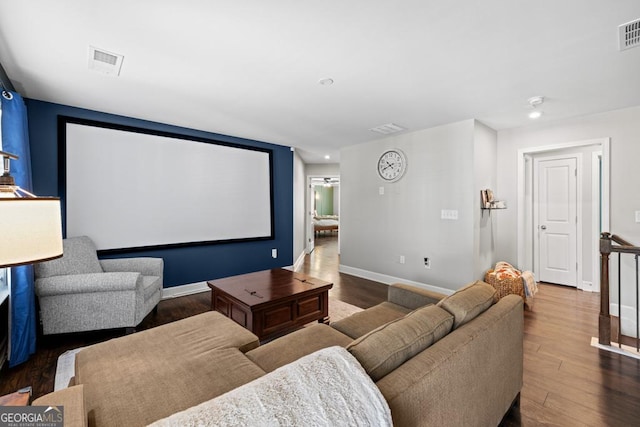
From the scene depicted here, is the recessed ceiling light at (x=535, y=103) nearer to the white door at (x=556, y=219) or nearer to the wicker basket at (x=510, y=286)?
the white door at (x=556, y=219)

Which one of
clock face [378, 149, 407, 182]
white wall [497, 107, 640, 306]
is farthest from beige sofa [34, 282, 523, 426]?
clock face [378, 149, 407, 182]

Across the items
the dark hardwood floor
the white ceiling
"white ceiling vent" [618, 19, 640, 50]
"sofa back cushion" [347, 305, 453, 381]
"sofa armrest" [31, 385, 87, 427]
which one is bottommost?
the dark hardwood floor

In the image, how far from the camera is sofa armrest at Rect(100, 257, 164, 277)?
10.4 ft

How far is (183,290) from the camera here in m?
4.01

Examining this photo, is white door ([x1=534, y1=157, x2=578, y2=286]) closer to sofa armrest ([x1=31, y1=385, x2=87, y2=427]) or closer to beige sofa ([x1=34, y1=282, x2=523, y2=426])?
beige sofa ([x1=34, y1=282, x2=523, y2=426])

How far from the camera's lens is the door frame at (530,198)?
3322mm

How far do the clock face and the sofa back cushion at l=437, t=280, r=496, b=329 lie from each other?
302 cm

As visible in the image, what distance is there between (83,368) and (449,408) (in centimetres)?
167

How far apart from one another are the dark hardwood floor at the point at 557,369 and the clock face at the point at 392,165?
6.51 ft

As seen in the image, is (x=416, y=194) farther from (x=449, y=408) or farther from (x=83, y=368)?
(x=83, y=368)

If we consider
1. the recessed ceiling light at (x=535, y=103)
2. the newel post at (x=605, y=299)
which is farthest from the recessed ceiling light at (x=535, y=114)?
the newel post at (x=605, y=299)

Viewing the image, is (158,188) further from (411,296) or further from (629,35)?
(629,35)

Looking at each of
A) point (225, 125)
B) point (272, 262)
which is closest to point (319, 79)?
point (225, 125)

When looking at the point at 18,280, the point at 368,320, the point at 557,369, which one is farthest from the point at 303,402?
the point at 18,280
